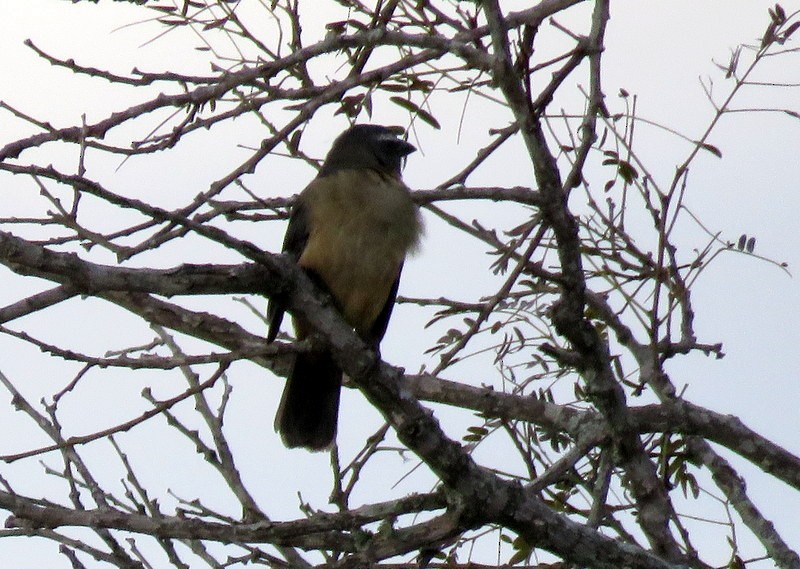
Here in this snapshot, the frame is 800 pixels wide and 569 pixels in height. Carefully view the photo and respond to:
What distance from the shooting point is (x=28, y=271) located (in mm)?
2928

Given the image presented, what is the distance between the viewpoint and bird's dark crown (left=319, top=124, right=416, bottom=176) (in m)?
5.89

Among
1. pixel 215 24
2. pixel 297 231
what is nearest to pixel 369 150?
pixel 297 231

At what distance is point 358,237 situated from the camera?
17.2ft

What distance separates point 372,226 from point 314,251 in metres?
0.29

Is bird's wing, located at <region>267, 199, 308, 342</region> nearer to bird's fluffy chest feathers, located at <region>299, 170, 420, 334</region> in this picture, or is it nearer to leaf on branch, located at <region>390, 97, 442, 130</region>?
bird's fluffy chest feathers, located at <region>299, 170, 420, 334</region>

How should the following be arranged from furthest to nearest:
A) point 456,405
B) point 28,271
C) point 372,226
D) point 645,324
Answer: point 372,226 → point 456,405 → point 645,324 → point 28,271

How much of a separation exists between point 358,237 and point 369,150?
3.26ft

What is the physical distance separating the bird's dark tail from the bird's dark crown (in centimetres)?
100

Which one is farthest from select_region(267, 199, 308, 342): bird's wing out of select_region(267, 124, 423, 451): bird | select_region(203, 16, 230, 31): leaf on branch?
select_region(203, 16, 230, 31): leaf on branch

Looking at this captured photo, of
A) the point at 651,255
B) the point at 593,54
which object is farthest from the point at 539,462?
the point at 593,54

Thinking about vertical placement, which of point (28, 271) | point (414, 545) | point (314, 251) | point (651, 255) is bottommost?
point (414, 545)

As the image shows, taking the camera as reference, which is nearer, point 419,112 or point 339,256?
point 419,112

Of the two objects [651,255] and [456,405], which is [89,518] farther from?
[651,255]

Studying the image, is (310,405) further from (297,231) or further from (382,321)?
(297,231)
